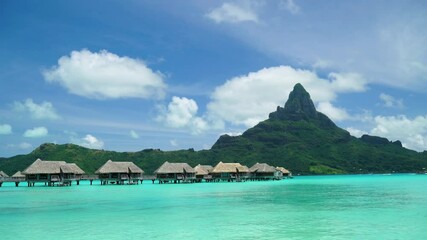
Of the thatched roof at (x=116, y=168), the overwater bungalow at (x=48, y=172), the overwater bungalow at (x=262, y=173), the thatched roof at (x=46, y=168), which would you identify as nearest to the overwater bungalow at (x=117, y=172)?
the thatched roof at (x=116, y=168)

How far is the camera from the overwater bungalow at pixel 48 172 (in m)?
72.9

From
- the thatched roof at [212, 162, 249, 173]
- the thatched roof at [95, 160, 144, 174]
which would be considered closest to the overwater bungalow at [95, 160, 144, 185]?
the thatched roof at [95, 160, 144, 174]

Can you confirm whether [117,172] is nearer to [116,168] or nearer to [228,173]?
[116,168]

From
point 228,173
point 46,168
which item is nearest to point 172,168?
point 228,173

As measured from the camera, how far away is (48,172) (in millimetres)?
73125

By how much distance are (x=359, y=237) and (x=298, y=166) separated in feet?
534

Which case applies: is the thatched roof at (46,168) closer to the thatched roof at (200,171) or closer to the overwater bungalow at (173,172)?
the overwater bungalow at (173,172)

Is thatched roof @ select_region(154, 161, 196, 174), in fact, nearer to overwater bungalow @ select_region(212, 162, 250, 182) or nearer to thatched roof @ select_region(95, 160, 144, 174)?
thatched roof @ select_region(95, 160, 144, 174)

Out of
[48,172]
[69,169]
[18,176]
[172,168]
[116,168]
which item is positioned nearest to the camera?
[48,172]

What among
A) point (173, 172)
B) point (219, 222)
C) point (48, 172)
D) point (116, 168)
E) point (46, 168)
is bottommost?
point (219, 222)

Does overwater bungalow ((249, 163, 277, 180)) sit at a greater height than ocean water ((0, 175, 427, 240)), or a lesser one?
greater

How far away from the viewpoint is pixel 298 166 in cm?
17975

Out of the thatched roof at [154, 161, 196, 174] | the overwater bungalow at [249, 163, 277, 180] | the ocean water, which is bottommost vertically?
the ocean water

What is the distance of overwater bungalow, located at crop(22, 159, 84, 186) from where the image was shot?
239 feet
